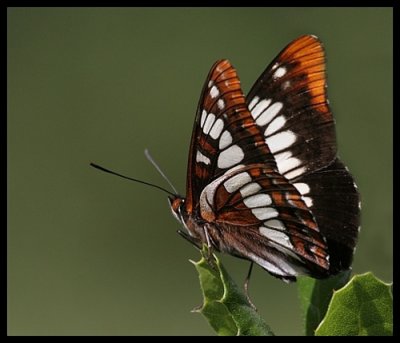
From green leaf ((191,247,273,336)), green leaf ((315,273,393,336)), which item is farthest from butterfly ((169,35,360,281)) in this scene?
green leaf ((315,273,393,336))

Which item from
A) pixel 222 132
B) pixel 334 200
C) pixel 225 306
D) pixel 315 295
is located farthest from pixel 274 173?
pixel 225 306

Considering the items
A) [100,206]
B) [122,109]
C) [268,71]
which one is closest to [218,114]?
[268,71]

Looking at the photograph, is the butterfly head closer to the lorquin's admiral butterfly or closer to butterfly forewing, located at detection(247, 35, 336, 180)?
the lorquin's admiral butterfly

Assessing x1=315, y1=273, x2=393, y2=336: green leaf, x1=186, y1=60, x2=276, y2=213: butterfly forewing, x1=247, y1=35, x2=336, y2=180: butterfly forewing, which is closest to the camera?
x1=315, y1=273, x2=393, y2=336: green leaf

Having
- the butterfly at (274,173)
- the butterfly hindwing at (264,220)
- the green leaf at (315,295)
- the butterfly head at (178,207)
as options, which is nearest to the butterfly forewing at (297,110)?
the butterfly at (274,173)

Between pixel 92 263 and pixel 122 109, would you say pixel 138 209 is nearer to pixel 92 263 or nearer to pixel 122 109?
pixel 92 263

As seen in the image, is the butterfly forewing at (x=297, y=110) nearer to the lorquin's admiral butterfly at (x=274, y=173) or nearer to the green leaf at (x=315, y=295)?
the lorquin's admiral butterfly at (x=274, y=173)

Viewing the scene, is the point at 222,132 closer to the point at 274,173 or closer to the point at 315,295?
the point at 274,173
